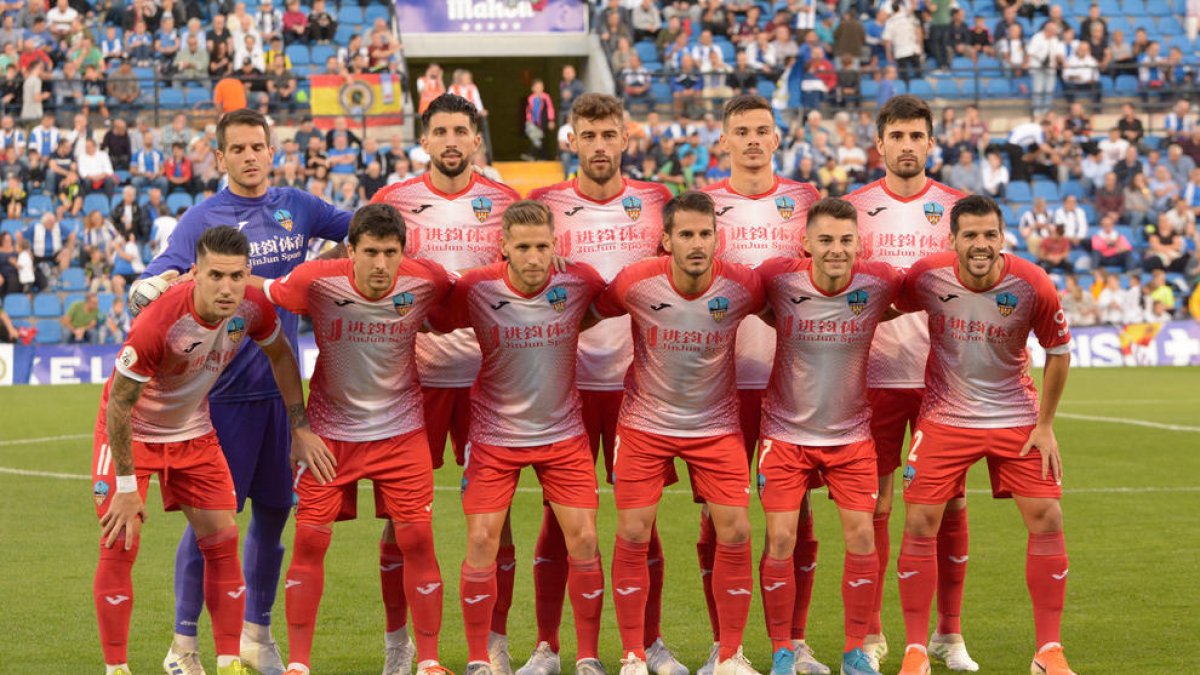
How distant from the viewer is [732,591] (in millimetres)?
7477

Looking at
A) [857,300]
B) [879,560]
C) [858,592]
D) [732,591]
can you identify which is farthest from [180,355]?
[879,560]

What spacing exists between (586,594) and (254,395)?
190 centimetres

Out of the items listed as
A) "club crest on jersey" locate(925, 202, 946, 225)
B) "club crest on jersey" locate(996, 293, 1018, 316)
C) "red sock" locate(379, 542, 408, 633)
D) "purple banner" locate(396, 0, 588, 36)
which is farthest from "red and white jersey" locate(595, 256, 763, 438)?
"purple banner" locate(396, 0, 588, 36)

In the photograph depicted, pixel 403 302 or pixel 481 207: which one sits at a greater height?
pixel 481 207

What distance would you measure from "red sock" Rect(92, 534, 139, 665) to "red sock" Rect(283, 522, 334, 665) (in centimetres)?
70

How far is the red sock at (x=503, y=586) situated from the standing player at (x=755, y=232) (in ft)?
3.11

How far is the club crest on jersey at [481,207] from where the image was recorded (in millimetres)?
8188

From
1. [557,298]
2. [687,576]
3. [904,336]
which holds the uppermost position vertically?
[557,298]

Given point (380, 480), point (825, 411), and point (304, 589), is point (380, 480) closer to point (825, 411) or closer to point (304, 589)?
point (304, 589)

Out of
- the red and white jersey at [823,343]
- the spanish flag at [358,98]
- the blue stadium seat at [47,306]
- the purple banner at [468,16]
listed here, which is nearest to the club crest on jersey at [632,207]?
the red and white jersey at [823,343]

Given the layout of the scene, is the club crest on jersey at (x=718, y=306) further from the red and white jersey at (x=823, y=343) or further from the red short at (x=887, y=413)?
the red short at (x=887, y=413)

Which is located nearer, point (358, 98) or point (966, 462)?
point (966, 462)

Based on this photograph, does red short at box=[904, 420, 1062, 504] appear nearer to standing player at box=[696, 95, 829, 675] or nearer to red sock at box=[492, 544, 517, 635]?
standing player at box=[696, 95, 829, 675]

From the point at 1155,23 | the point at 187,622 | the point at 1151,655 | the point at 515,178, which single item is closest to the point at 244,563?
the point at 187,622
